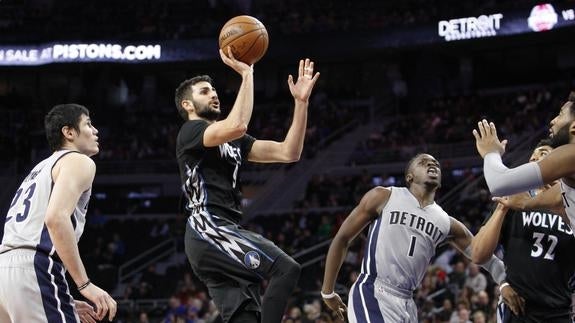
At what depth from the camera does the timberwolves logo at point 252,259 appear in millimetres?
4805

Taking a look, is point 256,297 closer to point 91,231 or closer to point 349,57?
point 91,231

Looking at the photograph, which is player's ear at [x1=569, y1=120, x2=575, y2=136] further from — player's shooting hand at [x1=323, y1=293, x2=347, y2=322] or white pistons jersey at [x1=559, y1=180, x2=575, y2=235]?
player's shooting hand at [x1=323, y1=293, x2=347, y2=322]

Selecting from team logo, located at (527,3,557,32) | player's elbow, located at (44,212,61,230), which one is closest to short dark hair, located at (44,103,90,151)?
player's elbow, located at (44,212,61,230)

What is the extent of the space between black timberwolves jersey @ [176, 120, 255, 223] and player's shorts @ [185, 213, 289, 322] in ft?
0.36

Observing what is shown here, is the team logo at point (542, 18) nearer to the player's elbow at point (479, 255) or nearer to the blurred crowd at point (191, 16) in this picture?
the blurred crowd at point (191, 16)

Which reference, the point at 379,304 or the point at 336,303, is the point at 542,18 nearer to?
the point at 336,303

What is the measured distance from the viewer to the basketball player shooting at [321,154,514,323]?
19.1ft

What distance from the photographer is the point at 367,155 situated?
23.3 meters

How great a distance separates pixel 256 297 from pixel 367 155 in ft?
61.1

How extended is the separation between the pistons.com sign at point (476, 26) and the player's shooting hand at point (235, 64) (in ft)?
62.2

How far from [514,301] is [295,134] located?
6.62ft

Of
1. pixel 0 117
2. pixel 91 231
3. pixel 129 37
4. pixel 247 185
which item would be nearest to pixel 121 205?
pixel 91 231

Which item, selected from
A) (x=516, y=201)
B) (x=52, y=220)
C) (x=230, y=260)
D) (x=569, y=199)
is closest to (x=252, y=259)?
(x=230, y=260)

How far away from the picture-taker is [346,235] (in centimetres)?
601
